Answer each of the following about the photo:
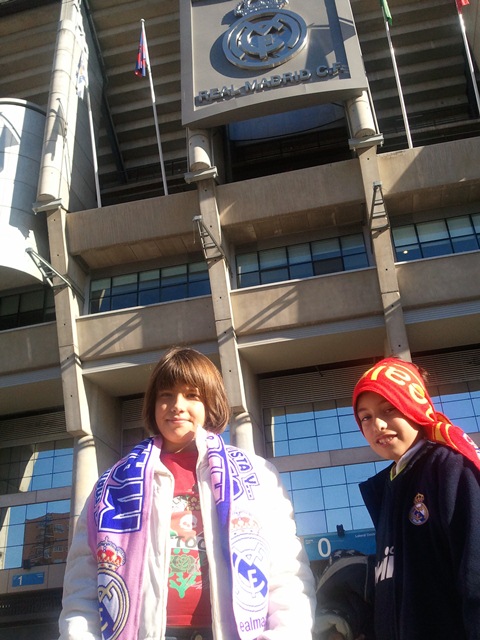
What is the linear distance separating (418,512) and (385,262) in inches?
577

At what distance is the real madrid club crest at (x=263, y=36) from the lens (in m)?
19.1

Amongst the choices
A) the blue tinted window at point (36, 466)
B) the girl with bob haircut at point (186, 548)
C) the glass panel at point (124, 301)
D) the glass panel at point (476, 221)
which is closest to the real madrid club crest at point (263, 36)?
the glass panel at point (476, 221)

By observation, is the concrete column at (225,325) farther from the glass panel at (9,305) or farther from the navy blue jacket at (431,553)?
the navy blue jacket at (431,553)

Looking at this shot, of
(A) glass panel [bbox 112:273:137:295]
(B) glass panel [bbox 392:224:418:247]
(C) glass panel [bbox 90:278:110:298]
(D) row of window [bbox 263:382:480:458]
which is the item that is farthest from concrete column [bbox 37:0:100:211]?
(B) glass panel [bbox 392:224:418:247]

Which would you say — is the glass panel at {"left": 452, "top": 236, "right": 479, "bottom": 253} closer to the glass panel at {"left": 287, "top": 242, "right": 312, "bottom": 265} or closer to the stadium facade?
the stadium facade

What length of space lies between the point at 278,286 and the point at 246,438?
4.43 m

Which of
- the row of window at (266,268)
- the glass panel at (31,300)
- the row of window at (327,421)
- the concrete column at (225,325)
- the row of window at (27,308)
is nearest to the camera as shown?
the concrete column at (225,325)

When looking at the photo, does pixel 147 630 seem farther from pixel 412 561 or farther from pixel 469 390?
pixel 469 390

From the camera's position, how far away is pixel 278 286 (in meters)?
17.8

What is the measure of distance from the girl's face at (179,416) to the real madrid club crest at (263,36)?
17680 mm

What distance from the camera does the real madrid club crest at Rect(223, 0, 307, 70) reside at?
19109mm

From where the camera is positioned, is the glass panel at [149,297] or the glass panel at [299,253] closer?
the glass panel at [299,253]

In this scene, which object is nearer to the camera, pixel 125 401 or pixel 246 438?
pixel 246 438

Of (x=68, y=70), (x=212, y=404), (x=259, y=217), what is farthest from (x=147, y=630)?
(x=68, y=70)
